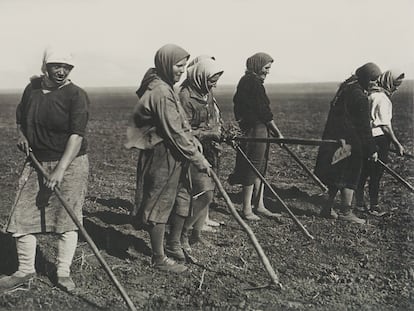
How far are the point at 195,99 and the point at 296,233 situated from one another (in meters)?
1.87

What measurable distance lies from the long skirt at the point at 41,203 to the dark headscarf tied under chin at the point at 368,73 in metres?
3.30

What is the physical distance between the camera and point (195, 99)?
16.1 feet

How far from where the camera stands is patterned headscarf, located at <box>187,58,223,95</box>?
4816mm

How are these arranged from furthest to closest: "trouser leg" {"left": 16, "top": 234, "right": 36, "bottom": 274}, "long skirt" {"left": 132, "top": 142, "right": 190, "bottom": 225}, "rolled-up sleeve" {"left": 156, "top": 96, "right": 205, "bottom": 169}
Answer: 1. "long skirt" {"left": 132, "top": 142, "right": 190, "bottom": 225}
2. "rolled-up sleeve" {"left": 156, "top": 96, "right": 205, "bottom": 169}
3. "trouser leg" {"left": 16, "top": 234, "right": 36, "bottom": 274}

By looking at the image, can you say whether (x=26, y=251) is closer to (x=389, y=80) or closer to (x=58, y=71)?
(x=58, y=71)

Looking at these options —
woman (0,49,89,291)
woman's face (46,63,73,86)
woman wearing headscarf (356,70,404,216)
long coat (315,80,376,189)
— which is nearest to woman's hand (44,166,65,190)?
woman (0,49,89,291)

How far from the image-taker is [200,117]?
16.1ft

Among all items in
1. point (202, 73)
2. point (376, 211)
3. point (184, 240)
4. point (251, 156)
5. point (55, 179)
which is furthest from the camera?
point (376, 211)

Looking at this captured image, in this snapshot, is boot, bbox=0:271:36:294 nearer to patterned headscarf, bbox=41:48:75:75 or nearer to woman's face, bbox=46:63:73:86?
woman's face, bbox=46:63:73:86

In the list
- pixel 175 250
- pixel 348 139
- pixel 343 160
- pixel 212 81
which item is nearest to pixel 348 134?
pixel 348 139

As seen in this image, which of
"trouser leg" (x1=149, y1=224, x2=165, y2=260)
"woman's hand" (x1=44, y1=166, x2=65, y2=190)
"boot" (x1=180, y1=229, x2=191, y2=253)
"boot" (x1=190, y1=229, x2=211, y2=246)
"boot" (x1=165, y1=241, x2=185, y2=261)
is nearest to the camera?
"woman's hand" (x1=44, y1=166, x2=65, y2=190)

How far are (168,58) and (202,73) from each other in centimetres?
66

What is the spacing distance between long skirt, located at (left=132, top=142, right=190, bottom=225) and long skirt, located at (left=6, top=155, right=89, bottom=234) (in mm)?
582

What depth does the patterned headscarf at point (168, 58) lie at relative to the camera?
4.21 metres
